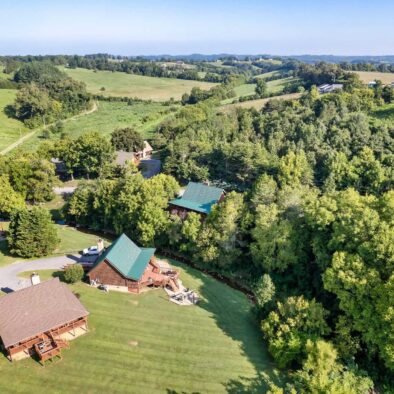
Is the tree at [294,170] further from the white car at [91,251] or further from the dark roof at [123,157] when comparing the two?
the dark roof at [123,157]

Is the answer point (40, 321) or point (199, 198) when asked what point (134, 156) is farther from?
point (40, 321)

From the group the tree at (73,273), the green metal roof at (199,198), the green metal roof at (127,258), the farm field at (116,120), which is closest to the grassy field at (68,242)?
the tree at (73,273)

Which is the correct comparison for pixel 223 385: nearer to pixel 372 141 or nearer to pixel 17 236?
pixel 17 236

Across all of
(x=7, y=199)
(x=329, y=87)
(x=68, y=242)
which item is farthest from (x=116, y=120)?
(x=68, y=242)

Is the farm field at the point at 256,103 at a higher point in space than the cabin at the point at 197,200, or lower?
higher

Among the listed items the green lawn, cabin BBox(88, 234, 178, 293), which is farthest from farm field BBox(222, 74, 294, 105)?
cabin BBox(88, 234, 178, 293)

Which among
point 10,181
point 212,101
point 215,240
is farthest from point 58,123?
point 215,240
